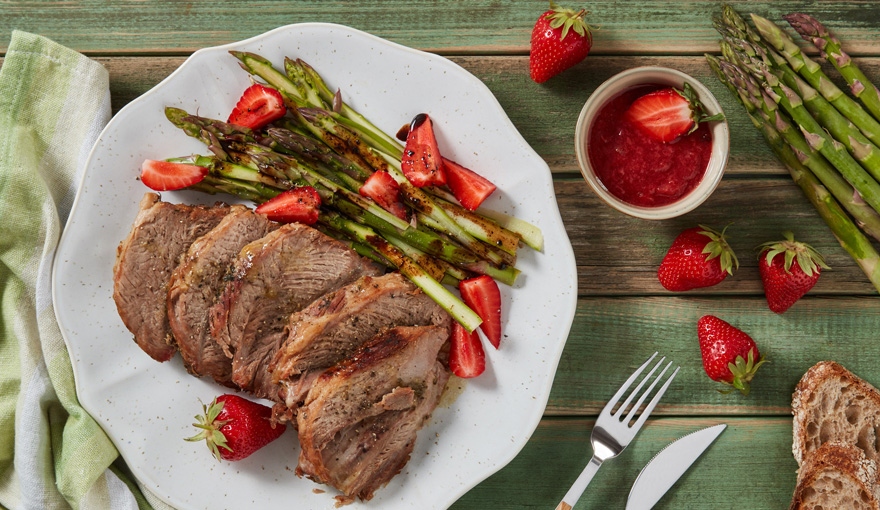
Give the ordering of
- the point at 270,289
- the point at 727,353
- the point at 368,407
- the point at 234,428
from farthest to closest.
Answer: the point at 727,353 < the point at 234,428 < the point at 270,289 < the point at 368,407

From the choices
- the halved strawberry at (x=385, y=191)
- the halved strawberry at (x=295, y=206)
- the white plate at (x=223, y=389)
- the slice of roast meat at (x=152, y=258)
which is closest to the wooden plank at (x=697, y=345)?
the white plate at (x=223, y=389)

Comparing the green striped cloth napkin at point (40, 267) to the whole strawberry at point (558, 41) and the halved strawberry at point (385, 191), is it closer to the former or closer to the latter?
the halved strawberry at point (385, 191)

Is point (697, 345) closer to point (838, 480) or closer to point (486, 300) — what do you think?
point (838, 480)

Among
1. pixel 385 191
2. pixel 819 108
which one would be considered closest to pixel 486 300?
pixel 385 191

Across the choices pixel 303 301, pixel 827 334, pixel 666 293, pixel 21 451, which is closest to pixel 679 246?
pixel 666 293

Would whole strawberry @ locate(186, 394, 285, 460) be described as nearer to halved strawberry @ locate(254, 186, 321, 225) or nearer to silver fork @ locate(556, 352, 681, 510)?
halved strawberry @ locate(254, 186, 321, 225)

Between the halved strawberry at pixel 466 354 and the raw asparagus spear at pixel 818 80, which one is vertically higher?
the raw asparagus spear at pixel 818 80

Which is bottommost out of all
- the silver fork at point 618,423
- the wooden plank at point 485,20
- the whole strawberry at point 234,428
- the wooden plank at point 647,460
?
the wooden plank at point 647,460
